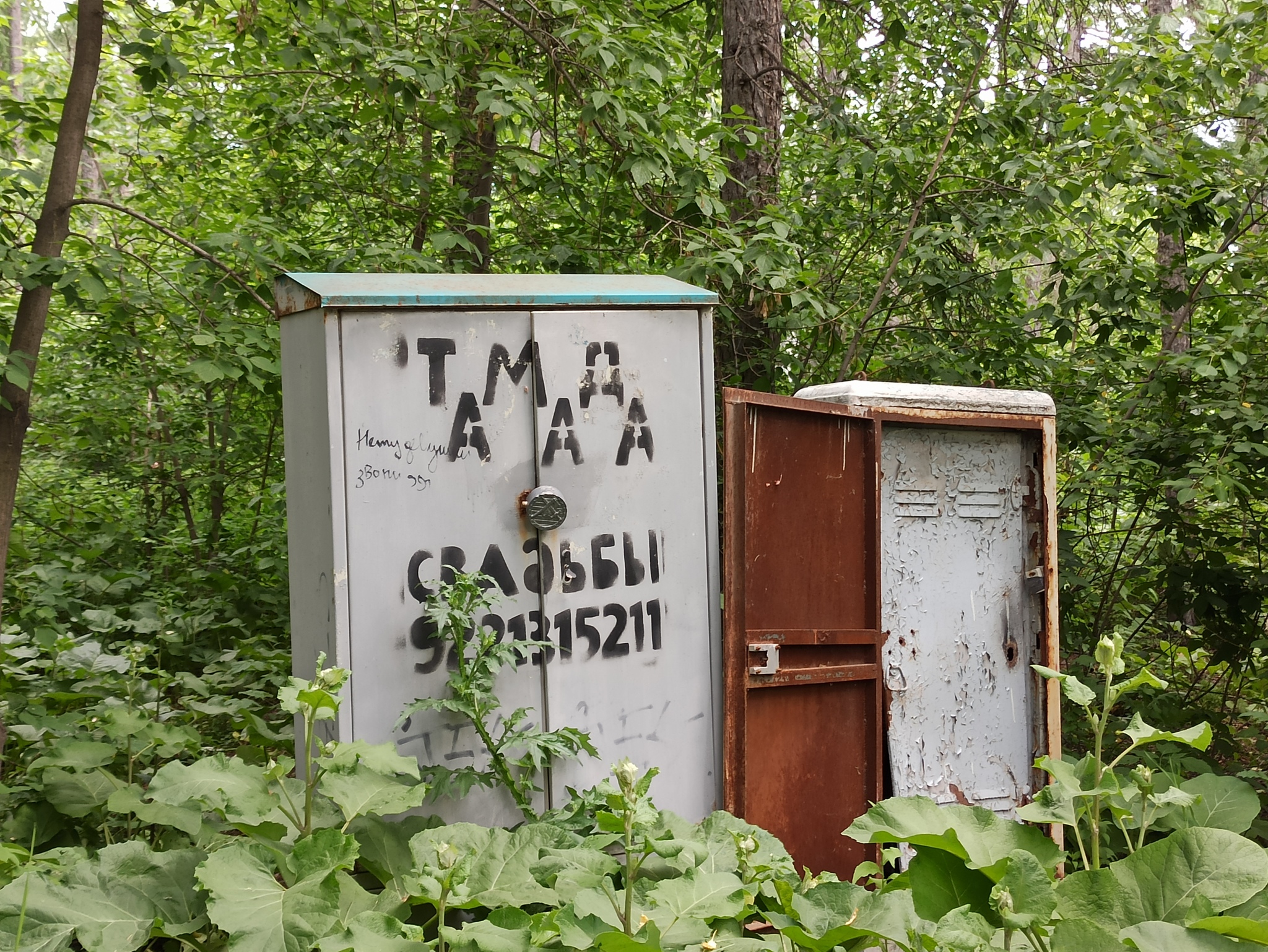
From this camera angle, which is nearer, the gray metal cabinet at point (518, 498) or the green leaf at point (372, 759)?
the green leaf at point (372, 759)

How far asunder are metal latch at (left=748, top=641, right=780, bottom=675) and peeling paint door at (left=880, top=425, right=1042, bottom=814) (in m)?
0.51

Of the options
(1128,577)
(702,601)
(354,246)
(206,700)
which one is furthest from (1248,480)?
(206,700)

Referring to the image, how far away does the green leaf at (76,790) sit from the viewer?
260cm

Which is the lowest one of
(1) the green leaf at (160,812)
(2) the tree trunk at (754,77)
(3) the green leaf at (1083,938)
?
(1) the green leaf at (160,812)

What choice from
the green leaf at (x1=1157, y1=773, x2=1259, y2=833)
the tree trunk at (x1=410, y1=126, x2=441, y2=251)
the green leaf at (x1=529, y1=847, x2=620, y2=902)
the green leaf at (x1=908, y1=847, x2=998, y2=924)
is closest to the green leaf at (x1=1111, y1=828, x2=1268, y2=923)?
the green leaf at (x1=908, y1=847, x2=998, y2=924)

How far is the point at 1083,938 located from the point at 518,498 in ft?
6.06

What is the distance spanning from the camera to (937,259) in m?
5.16

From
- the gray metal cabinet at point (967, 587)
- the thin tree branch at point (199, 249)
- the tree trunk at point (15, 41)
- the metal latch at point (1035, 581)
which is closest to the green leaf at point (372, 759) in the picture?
the gray metal cabinet at point (967, 587)

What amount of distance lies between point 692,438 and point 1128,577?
3.37 meters

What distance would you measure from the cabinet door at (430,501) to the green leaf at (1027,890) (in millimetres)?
1545

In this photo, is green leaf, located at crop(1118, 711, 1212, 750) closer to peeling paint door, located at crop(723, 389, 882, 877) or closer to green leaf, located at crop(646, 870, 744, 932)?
green leaf, located at crop(646, 870, 744, 932)

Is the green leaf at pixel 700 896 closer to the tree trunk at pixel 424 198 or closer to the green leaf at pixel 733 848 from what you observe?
the green leaf at pixel 733 848

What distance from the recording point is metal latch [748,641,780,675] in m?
3.01

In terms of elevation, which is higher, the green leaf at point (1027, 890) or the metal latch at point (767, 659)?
the metal latch at point (767, 659)
